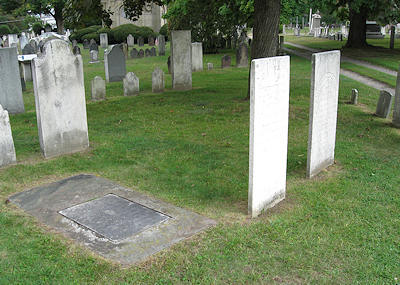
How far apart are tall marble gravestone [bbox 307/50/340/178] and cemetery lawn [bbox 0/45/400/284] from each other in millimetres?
288

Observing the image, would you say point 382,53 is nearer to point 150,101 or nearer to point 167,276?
point 150,101

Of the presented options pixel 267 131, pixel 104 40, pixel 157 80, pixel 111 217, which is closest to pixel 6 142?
pixel 111 217

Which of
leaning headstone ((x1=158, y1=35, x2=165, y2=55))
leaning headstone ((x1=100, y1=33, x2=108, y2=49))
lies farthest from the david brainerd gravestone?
leaning headstone ((x1=100, y1=33, x2=108, y2=49))

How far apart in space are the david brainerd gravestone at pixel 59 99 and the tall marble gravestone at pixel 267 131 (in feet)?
13.0

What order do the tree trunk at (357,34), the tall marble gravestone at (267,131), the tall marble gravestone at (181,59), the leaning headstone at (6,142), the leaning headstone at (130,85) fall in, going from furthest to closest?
the tree trunk at (357,34) < the tall marble gravestone at (181,59) < the leaning headstone at (130,85) < the leaning headstone at (6,142) < the tall marble gravestone at (267,131)

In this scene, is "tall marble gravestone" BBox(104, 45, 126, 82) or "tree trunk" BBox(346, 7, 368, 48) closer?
"tall marble gravestone" BBox(104, 45, 126, 82)

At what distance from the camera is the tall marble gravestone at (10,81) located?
10.5 meters

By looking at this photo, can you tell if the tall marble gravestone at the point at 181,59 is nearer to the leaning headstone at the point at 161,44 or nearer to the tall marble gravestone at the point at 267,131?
the tall marble gravestone at the point at 267,131

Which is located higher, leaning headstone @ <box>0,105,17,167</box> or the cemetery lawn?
→ leaning headstone @ <box>0,105,17,167</box>

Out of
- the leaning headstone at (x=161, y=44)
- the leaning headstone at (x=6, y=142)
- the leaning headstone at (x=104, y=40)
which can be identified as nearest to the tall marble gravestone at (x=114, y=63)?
the leaning headstone at (x=6, y=142)

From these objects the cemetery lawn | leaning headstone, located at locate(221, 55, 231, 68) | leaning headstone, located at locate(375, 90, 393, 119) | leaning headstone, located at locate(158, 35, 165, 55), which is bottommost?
the cemetery lawn

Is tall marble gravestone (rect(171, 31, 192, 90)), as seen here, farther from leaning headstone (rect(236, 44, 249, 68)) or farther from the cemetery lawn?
leaning headstone (rect(236, 44, 249, 68))

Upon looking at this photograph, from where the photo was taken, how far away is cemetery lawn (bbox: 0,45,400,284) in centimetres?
394

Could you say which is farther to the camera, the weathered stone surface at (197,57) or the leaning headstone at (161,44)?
the leaning headstone at (161,44)
